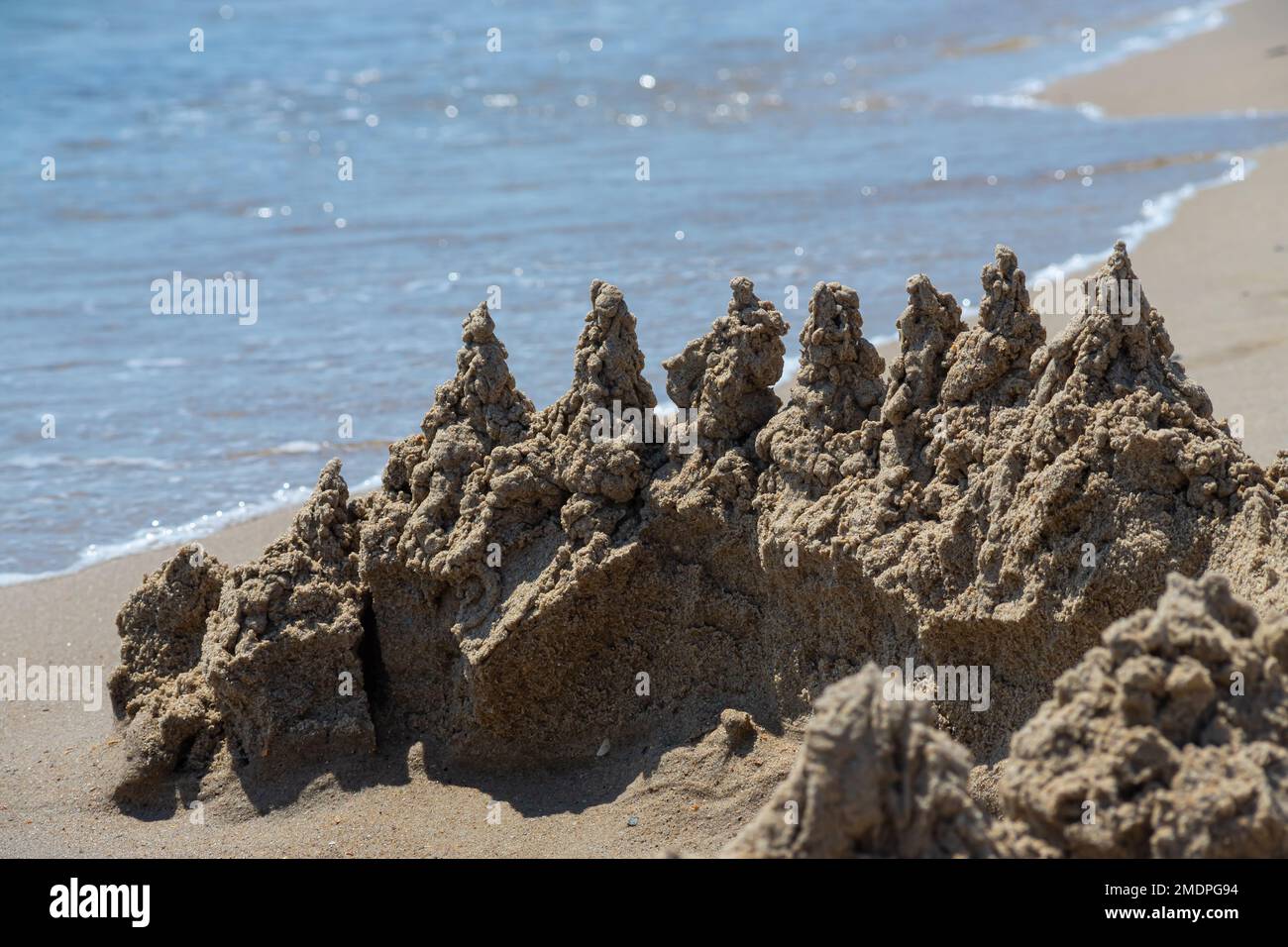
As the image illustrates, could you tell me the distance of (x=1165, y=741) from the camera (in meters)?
3.54

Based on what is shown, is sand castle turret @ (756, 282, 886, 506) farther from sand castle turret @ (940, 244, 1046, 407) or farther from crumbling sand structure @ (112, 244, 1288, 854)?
sand castle turret @ (940, 244, 1046, 407)

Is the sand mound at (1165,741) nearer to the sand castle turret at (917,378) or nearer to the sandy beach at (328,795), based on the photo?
the sand castle turret at (917,378)

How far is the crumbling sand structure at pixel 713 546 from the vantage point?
4.56 metres

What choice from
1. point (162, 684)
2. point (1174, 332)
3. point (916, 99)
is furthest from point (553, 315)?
point (916, 99)

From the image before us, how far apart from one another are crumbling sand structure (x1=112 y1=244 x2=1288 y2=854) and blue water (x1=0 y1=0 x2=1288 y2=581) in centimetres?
279

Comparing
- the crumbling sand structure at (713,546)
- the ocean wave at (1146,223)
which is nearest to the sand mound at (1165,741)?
the crumbling sand structure at (713,546)

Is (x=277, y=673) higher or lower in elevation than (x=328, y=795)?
higher

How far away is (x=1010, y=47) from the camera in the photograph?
26.5 meters

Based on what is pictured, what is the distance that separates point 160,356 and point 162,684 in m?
5.76

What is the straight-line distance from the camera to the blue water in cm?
973

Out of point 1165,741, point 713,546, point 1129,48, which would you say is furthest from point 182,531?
point 1129,48

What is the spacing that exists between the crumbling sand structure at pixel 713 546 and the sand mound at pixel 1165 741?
823 mm

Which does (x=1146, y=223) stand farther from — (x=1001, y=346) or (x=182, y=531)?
(x=1001, y=346)

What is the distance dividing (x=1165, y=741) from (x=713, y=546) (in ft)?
6.83
